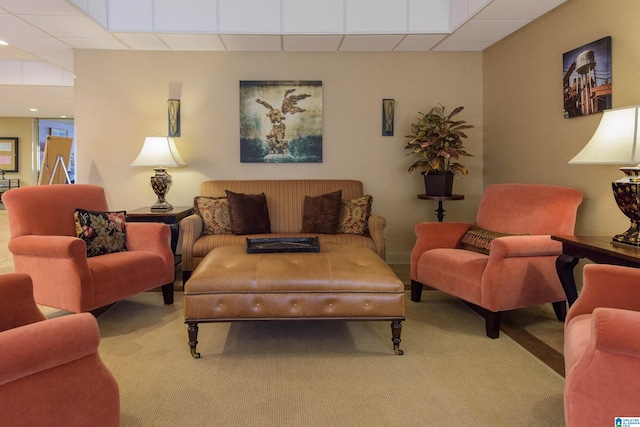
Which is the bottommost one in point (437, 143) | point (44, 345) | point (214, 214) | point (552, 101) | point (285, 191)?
point (44, 345)

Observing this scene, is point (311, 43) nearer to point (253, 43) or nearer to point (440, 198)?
point (253, 43)

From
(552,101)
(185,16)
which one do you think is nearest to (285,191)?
(185,16)

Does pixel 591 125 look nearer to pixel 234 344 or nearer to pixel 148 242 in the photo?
pixel 234 344

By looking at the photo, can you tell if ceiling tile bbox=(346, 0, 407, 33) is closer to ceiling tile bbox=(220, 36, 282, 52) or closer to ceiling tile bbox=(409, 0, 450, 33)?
ceiling tile bbox=(409, 0, 450, 33)

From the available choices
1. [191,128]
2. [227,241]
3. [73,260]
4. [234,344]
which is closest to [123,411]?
[234,344]

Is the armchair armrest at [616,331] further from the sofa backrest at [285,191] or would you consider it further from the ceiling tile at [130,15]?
the ceiling tile at [130,15]

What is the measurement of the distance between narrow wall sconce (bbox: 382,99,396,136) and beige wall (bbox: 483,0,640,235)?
41.3 inches

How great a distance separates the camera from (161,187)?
445 cm

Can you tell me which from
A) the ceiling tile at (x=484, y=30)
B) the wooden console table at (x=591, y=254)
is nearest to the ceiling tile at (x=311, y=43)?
the ceiling tile at (x=484, y=30)

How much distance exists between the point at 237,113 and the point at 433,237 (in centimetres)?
257

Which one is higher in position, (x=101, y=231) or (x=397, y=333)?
(x=101, y=231)

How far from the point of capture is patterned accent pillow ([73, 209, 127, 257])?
3.25 meters

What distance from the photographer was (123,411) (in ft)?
6.31

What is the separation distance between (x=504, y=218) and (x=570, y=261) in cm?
91
